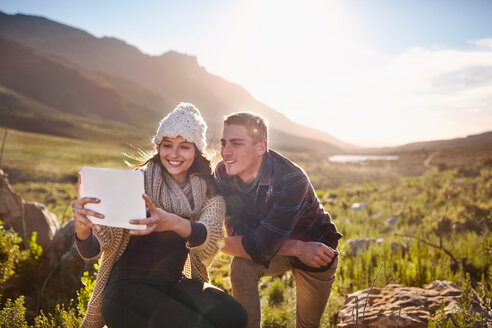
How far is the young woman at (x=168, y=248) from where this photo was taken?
1.93m

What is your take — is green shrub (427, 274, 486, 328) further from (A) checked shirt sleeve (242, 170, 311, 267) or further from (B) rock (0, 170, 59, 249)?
(B) rock (0, 170, 59, 249)

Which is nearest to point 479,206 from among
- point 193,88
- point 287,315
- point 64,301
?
point 287,315

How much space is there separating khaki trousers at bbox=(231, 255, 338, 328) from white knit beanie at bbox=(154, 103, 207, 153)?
1156mm

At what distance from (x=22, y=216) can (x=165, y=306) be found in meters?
3.51

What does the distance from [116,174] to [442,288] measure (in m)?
3.45

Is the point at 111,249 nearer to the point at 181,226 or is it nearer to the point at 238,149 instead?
the point at 181,226

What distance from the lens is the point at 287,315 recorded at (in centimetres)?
337

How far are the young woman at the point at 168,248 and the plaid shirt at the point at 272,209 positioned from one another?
0.29 metres

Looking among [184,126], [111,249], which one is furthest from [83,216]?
[184,126]

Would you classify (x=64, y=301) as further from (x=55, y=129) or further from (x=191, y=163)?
(x=55, y=129)

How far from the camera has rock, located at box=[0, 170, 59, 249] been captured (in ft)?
14.0

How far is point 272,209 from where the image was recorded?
2.51 metres

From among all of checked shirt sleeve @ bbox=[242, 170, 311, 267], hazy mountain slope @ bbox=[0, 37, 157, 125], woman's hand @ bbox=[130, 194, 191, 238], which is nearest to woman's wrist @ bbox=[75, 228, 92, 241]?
woman's hand @ bbox=[130, 194, 191, 238]

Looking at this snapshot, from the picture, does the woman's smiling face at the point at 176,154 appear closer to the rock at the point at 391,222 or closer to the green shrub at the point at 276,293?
the green shrub at the point at 276,293
